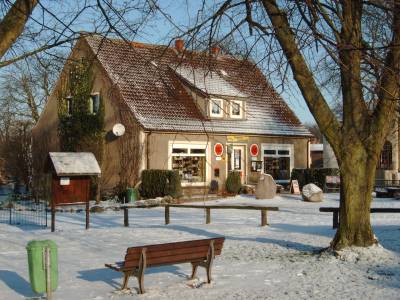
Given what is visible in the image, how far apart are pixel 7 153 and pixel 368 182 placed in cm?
3335

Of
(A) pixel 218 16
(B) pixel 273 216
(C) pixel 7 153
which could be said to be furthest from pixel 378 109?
(C) pixel 7 153

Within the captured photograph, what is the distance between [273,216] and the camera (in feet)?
65.5

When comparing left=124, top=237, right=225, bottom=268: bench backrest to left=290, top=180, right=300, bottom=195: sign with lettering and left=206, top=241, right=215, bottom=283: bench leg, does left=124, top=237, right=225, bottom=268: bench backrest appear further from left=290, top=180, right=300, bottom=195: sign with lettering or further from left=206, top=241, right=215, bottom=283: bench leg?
left=290, top=180, right=300, bottom=195: sign with lettering

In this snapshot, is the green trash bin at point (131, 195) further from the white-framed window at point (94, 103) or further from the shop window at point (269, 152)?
the shop window at point (269, 152)

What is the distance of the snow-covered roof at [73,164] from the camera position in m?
17.7

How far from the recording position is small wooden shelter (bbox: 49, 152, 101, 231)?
57.7 feet

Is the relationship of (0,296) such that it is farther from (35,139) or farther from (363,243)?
(35,139)

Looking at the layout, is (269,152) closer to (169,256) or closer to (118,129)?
(118,129)

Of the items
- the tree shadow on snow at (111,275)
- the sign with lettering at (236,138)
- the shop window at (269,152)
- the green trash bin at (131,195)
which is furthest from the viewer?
the shop window at (269,152)

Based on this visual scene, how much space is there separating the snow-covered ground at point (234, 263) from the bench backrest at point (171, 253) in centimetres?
42

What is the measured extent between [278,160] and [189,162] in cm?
602

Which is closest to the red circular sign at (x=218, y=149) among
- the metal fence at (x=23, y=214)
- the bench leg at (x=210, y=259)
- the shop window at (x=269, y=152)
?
the shop window at (x=269, y=152)

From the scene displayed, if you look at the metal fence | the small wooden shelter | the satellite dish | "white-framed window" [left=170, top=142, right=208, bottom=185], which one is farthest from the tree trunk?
the satellite dish

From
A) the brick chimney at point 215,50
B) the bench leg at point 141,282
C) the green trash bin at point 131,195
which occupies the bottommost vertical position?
the bench leg at point 141,282
